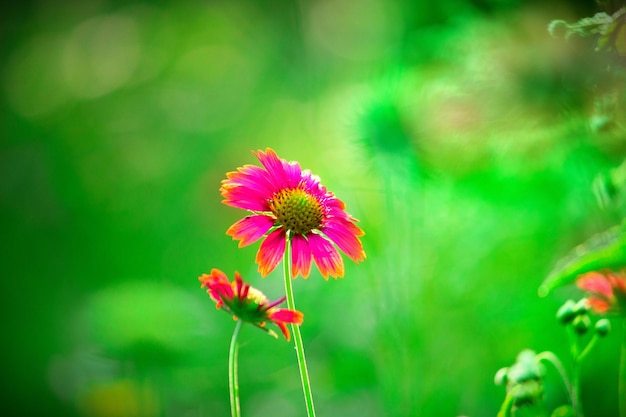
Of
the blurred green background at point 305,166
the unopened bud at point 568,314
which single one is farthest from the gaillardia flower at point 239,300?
the blurred green background at point 305,166

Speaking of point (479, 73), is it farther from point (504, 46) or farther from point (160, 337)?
point (160, 337)

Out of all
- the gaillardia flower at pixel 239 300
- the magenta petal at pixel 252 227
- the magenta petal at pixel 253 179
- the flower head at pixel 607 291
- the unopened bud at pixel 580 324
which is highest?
the magenta petal at pixel 253 179

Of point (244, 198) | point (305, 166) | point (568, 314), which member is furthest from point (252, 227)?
point (305, 166)

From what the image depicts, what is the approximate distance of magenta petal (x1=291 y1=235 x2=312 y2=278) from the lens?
0.41m

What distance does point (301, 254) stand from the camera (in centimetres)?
41

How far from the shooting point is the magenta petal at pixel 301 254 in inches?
16.0

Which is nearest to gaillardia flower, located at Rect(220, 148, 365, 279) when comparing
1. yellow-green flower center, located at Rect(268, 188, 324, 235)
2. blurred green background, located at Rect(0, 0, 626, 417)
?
yellow-green flower center, located at Rect(268, 188, 324, 235)

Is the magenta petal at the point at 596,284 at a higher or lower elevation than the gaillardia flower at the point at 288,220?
lower

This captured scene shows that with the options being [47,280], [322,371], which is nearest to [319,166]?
[322,371]

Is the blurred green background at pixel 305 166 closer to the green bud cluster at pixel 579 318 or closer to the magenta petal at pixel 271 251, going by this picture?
the green bud cluster at pixel 579 318

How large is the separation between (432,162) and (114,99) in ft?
2.10

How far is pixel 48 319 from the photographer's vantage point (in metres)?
1.09

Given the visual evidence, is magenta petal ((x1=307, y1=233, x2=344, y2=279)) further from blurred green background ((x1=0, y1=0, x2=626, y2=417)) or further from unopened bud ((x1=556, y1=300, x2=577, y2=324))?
blurred green background ((x1=0, y1=0, x2=626, y2=417))

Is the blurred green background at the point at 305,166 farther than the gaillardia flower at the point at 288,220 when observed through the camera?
Yes
